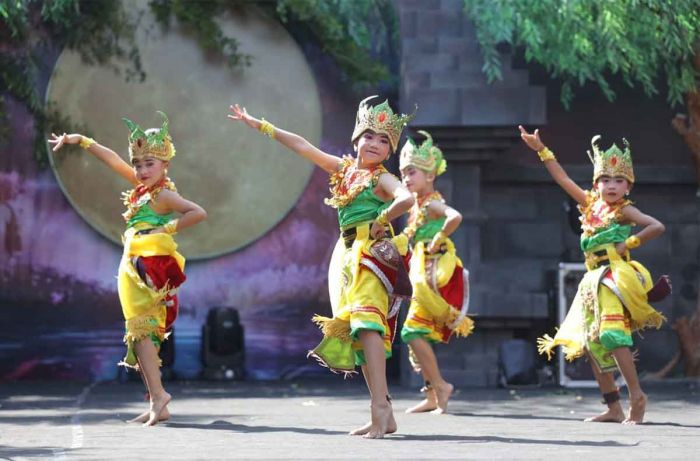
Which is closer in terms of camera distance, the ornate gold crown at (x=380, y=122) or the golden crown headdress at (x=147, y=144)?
the ornate gold crown at (x=380, y=122)

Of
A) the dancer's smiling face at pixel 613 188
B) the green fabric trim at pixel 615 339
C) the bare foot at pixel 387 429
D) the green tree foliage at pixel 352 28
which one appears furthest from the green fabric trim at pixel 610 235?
the green tree foliage at pixel 352 28

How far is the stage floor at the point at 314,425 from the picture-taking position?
798 centimetres

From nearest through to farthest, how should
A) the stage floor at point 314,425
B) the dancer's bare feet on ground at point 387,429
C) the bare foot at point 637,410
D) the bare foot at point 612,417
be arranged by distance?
the stage floor at point 314,425 < the dancer's bare feet on ground at point 387,429 < the bare foot at point 637,410 < the bare foot at point 612,417

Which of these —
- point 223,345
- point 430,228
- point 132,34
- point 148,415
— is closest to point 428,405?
point 430,228

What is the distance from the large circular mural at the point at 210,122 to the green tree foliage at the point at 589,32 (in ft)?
7.26

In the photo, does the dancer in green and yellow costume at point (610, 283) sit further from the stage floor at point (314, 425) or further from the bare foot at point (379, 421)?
the bare foot at point (379, 421)

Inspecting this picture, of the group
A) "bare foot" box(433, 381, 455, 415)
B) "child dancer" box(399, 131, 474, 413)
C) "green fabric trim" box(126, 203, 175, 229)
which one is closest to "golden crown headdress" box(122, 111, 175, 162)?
→ "green fabric trim" box(126, 203, 175, 229)

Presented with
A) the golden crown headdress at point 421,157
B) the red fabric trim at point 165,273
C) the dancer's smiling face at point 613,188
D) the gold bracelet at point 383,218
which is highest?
the golden crown headdress at point 421,157

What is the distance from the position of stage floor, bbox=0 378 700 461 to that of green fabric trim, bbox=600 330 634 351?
0.56 meters

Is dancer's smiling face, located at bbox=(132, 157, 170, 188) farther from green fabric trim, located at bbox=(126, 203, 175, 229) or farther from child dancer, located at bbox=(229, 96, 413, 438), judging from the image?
child dancer, located at bbox=(229, 96, 413, 438)

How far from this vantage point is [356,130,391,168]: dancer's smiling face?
363 inches

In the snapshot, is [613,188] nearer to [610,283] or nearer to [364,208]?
[610,283]

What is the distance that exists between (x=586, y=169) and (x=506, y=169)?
2.59ft

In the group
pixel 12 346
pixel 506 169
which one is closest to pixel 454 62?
pixel 506 169
